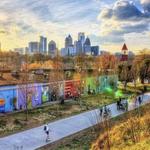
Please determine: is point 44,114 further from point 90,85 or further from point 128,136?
point 90,85

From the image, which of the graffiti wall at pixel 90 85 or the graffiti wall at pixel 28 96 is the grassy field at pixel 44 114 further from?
the graffiti wall at pixel 90 85

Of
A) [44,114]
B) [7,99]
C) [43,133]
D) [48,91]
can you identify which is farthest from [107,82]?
[43,133]

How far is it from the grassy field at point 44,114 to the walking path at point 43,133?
3.19 feet

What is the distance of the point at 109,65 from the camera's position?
6575 cm

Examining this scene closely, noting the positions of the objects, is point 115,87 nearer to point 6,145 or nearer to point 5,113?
point 5,113

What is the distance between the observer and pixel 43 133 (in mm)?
24969

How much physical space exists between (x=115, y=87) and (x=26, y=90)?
72.2 ft

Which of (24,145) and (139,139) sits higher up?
(139,139)

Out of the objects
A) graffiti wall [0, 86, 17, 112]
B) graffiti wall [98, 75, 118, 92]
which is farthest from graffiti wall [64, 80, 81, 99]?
graffiti wall [0, 86, 17, 112]

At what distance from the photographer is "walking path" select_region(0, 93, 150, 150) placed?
22.1 m

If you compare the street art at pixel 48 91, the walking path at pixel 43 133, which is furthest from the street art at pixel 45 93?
the walking path at pixel 43 133

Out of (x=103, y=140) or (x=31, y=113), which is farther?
(x=31, y=113)

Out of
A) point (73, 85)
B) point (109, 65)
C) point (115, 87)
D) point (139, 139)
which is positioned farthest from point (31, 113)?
point (109, 65)

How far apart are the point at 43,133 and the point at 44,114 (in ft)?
21.8
